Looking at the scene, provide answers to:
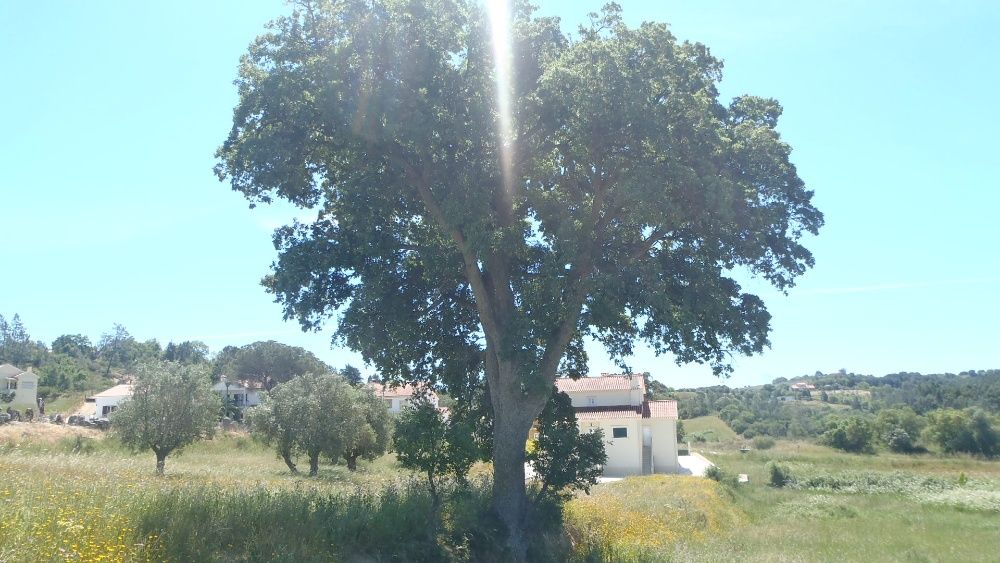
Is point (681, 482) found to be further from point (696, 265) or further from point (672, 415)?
point (696, 265)

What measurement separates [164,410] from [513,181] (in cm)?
1946

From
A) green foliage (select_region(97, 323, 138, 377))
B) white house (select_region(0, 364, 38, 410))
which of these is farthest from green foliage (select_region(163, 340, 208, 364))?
white house (select_region(0, 364, 38, 410))

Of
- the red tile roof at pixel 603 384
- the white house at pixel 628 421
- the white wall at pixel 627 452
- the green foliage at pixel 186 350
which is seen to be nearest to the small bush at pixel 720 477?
the white house at pixel 628 421

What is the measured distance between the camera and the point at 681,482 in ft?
111

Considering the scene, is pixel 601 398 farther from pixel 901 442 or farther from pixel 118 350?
pixel 118 350

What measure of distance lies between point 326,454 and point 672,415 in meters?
23.7

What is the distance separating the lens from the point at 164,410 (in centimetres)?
2795

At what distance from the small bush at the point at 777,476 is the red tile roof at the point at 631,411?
10691mm

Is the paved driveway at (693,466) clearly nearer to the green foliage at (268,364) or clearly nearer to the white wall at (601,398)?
the white wall at (601,398)

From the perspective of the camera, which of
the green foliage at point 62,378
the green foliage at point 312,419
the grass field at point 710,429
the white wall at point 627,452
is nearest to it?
the green foliage at point 312,419

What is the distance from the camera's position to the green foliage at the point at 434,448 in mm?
16766

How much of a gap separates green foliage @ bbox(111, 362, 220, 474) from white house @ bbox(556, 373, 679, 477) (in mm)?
20964

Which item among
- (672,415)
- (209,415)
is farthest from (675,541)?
(672,415)

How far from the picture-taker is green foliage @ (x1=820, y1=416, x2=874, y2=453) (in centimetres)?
8275
